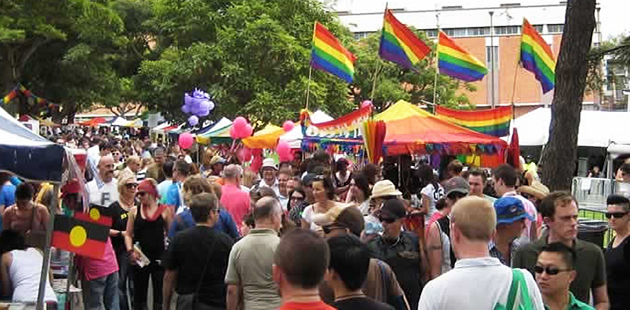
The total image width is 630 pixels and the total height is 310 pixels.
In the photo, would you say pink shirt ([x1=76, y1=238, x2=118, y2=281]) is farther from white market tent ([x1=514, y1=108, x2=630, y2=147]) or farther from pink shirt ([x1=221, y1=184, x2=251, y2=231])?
white market tent ([x1=514, y1=108, x2=630, y2=147])

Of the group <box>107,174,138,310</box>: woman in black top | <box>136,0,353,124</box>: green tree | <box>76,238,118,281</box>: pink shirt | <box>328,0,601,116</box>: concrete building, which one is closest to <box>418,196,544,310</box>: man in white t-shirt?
<box>76,238,118,281</box>: pink shirt

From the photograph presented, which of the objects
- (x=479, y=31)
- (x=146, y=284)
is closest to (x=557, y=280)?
(x=146, y=284)

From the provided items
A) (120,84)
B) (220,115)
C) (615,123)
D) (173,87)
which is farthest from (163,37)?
(615,123)

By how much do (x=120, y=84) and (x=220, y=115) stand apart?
39.8 ft

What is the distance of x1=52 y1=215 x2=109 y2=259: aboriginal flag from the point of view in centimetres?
712

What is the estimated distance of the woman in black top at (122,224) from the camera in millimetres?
9227

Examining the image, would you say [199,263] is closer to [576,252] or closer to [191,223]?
[191,223]

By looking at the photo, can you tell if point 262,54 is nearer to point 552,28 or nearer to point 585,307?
point 585,307

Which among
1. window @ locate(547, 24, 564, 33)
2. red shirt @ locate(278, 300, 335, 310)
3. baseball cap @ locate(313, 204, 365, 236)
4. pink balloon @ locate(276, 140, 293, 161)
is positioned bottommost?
red shirt @ locate(278, 300, 335, 310)

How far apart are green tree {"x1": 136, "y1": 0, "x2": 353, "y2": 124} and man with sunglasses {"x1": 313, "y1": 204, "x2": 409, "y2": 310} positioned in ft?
89.5

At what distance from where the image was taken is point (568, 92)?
10.8 meters

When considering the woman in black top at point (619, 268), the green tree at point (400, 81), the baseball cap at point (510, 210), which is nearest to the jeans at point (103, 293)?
the baseball cap at point (510, 210)

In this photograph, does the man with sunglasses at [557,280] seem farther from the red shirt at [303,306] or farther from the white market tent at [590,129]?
the white market tent at [590,129]

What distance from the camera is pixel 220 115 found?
35.8 meters
